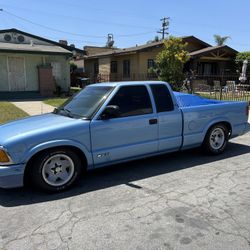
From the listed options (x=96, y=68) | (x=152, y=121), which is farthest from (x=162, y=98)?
(x=96, y=68)

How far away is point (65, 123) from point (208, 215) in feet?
7.88

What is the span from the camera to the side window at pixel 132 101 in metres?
5.02

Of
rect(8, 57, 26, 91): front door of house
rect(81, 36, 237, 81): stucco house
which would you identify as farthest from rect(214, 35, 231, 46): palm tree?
rect(8, 57, 26, 91): front door of house

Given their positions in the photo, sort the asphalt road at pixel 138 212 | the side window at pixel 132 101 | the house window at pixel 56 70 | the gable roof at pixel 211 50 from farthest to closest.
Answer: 1. the gable roof at pixel 211 50
2. the house window at pixel 56 70
3. the side window at pixel 132 101
4. the asphalt road at pixel 138 212

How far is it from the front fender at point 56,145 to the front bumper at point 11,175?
155mm

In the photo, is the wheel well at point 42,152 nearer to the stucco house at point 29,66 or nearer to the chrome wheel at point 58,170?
the chrome wheel at point 58,170

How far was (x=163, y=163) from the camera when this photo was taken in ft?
19.0

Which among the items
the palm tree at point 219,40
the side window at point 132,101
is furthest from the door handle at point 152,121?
the palm tree at point 219,40

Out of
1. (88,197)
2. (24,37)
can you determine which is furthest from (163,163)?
(24,37)

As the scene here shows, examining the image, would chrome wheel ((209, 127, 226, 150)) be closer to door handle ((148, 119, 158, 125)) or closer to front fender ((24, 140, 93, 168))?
door handle ((148, 119, 158, 125))

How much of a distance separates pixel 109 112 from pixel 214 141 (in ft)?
8.69

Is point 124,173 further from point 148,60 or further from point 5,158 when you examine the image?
point 148,60

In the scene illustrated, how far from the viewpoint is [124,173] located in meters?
5.27

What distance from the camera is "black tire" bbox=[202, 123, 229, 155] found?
20.1ft
